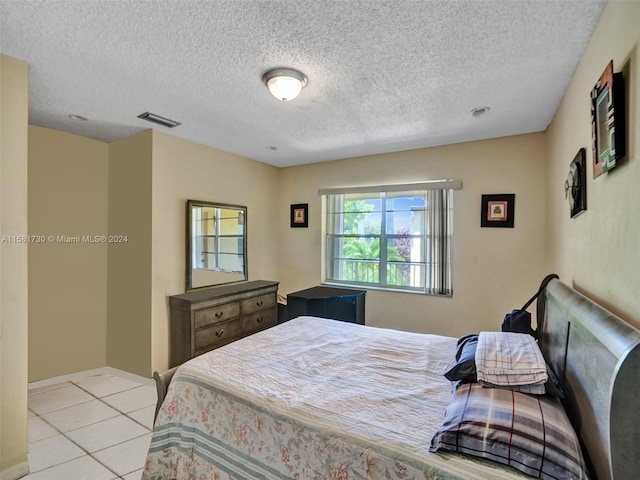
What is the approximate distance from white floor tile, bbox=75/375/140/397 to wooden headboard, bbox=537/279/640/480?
3.57 meters

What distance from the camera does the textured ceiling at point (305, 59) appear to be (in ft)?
4.91

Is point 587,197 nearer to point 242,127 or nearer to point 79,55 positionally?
point 242,127

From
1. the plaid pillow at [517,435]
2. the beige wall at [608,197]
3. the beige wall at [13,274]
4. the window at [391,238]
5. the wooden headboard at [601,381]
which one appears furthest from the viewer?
the window at [391,238]

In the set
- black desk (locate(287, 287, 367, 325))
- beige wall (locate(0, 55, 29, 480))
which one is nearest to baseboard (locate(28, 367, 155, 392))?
beige wall (locate(0, 55, 29, 480))

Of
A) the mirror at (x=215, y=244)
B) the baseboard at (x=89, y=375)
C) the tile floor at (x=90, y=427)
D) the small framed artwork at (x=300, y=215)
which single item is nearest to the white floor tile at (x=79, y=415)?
the tile floor at (x=90, y=427)

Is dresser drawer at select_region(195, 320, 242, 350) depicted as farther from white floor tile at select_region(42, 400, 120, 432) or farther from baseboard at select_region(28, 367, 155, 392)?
white floor tile at select_region(42, 400, 120, 432)

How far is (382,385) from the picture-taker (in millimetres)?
1577

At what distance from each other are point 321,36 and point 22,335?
2.53 meters

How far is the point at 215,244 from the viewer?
12.6 ft

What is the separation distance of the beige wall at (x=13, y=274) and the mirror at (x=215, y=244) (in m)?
1.56

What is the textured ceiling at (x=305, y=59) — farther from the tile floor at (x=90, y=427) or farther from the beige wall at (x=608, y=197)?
the tile floor at (x=90, y=427)

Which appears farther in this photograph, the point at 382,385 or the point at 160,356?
the point at 160,356

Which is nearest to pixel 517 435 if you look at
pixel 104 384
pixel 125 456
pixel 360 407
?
pixel 360 407

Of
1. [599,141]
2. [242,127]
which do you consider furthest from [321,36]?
[242,127]
